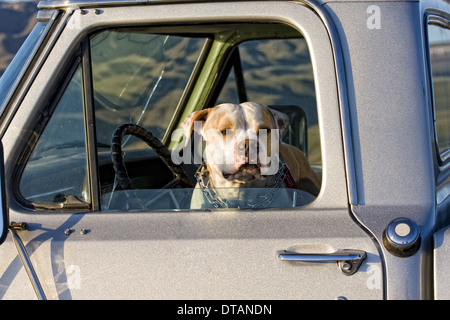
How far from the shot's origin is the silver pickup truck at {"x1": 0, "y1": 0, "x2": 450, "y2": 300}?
157cm

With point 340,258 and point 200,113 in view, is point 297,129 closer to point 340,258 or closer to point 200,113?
point 200,113

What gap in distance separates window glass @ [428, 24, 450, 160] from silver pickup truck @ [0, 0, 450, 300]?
2cm

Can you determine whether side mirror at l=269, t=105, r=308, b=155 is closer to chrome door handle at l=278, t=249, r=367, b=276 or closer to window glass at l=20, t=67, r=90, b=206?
window glass at l=20, t=67, r=90, b=206

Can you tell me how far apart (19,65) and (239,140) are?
1.16 m

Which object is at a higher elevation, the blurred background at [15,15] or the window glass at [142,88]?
the blurred background at [15,15]

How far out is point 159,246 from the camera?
1640 mm

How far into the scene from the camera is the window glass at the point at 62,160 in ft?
6.10

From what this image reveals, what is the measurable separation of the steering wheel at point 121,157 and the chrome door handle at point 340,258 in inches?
32.7

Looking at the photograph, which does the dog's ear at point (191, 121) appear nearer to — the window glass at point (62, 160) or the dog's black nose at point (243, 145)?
the dog's black nose at point (243, 145)

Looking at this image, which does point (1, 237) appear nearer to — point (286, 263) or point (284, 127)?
point (286, 263)

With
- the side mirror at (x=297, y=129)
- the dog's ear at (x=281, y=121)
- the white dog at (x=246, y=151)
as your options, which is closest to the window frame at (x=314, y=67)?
the white dog at (x=246, y=151)

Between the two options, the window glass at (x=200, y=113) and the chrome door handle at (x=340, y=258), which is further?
the window glass at (x=200, y=113)

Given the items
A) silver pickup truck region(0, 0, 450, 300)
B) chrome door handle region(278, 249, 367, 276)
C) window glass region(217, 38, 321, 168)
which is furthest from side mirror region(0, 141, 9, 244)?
window glass region(217, 38, 321, 168)

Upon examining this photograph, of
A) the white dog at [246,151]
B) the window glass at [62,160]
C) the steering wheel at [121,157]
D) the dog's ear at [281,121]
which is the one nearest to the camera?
the window glass at [62,160]
